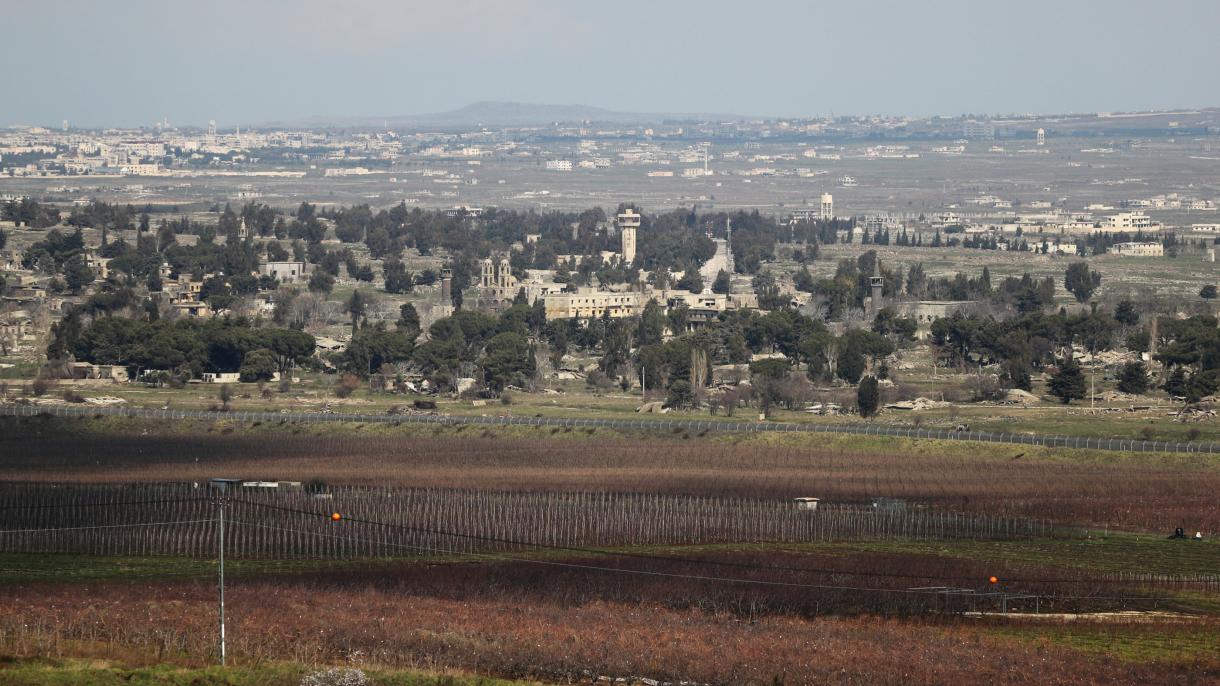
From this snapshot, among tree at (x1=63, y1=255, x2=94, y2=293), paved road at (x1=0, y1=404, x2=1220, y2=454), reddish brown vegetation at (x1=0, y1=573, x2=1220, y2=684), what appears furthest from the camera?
tree at (x1=63, y1=255, x2=94, y2=293)

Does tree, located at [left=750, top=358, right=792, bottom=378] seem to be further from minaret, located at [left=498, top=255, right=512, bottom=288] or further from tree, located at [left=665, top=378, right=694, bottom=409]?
minaret, located at [left=498, top=255, right=512, bottom=288]

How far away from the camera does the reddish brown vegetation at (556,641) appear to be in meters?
46.6

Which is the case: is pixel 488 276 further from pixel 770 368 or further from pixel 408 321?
pixel 770 368

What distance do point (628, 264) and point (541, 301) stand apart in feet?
177

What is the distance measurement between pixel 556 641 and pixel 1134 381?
64044 millimetres

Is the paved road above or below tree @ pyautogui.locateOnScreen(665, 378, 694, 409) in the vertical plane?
above

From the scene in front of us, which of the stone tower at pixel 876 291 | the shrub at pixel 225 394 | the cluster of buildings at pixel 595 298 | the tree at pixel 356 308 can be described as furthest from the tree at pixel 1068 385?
the tree at pixel 356 308

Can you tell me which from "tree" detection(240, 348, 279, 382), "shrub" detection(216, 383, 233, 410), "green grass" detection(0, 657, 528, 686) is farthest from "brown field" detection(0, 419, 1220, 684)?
"tree" detection(240, 348, 279, 382)

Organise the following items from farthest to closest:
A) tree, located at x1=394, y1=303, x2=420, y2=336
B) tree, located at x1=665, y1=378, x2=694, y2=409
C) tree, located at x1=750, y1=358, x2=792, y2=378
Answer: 1. tree, located at x1=394, y1=303, x2=420, y2=336
2. tree, located at x1=750, y1=358, x2=792, y2=378
3. tree, located at x1=665, y1=378, x2=694, y2=409

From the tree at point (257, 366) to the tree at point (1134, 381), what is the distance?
142 feet

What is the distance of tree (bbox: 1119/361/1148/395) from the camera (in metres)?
107

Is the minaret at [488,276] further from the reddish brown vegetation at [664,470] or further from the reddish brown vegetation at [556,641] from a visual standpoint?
the reddish brown vegetation at [556,641]

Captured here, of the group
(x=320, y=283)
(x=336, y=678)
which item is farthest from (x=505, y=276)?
(x=336, y=678)

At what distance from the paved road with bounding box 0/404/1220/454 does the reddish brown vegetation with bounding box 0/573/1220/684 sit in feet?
119
